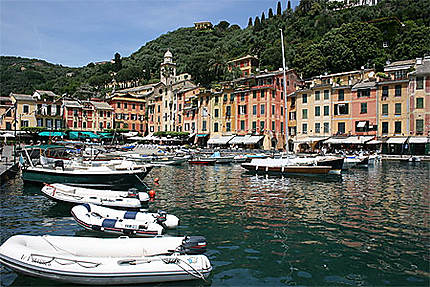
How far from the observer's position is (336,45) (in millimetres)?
70500

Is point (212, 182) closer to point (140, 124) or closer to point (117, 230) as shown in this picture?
point (117, 230)

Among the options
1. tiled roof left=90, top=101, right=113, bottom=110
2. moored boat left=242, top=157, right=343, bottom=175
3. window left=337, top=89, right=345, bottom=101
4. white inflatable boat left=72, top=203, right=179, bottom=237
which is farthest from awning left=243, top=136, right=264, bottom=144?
white inflatable boat left=72, top=203, right=179, bottom=237

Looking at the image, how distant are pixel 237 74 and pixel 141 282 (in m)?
74.2

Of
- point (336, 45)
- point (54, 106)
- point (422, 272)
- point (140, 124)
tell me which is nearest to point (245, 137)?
point (336, 45)

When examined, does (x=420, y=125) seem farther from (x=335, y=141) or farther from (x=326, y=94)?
(x=326, y=94)

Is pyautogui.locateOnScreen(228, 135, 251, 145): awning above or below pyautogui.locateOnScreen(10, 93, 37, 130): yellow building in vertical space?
below

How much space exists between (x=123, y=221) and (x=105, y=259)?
132 inches

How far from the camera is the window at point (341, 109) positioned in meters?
52.0

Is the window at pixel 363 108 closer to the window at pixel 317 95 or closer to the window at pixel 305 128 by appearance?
the window at pixel 317 95

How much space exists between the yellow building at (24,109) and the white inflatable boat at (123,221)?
66.3 metres

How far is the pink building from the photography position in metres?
49.6

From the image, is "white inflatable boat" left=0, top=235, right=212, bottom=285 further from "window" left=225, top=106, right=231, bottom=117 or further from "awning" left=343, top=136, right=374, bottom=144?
"window" left=225, top=106, right=231, bottom=117

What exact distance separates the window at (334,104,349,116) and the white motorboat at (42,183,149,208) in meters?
43.7

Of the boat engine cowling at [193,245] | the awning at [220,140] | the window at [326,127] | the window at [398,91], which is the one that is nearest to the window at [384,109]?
the window at [398,91]
